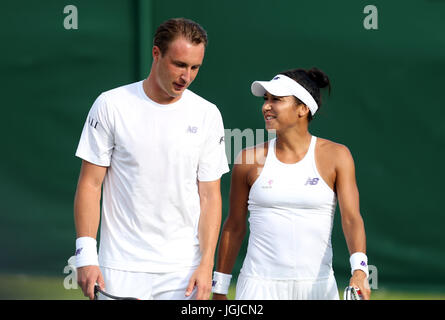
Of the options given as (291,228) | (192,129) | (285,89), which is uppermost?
(285,89)

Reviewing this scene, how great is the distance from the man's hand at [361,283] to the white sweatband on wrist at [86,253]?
113cm

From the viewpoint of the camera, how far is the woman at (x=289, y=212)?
12.4 ft

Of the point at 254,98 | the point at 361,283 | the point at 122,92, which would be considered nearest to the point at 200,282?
the point at 361,283

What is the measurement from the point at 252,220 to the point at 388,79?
90.5 inches

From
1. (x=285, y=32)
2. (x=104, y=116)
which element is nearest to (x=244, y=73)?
(x=285, y=32)

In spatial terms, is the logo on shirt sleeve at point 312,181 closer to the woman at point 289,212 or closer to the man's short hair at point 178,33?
the woman at point 289,212

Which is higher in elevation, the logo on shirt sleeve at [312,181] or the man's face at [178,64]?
the man's face at [178,64]

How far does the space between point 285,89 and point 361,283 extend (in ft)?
3.28

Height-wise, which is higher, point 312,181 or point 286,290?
point 312,181

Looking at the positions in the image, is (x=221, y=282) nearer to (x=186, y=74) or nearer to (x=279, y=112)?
(x=279, y=112)

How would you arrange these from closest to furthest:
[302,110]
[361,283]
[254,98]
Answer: [361,283]
[302,110]
[254,98]

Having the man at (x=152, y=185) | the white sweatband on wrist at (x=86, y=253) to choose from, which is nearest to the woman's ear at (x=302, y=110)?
the man at (x=152, y=185)

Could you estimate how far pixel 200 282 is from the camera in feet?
11.0

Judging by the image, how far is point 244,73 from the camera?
19.1 feet
